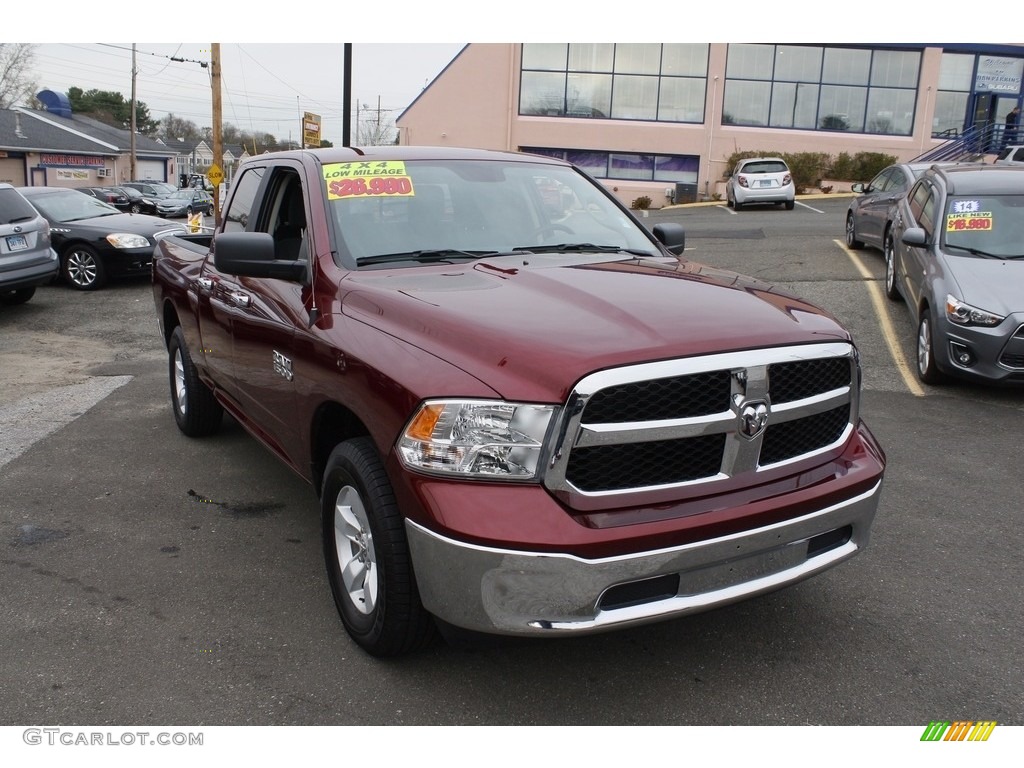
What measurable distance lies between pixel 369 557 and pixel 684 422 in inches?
48.1

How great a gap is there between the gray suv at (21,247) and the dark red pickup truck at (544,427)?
899 cm

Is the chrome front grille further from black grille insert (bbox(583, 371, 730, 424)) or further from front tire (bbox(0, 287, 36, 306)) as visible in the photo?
front tire (bbox(0, 287, 36, 306))

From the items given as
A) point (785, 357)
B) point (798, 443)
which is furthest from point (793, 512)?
point (785, 357)

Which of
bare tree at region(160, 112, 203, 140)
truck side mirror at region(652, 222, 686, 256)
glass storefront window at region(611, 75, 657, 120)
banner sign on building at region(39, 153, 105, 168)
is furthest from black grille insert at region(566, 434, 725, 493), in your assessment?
bare tree at region(160, 112, 203, 140)

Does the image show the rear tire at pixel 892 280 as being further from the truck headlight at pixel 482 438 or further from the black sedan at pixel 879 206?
the truck headlight at pixel 482 438

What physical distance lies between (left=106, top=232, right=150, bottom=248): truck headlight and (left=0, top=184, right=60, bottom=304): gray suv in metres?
1.74

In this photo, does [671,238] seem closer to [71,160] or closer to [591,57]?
[591,57]

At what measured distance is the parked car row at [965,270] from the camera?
276 inches

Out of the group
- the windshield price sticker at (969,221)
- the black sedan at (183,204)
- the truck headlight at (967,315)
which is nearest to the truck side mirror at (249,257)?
the truck headlight at (967,315)

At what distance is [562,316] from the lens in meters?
3.08

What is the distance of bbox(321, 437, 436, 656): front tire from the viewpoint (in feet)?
9.81

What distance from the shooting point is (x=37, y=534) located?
4.57 meters

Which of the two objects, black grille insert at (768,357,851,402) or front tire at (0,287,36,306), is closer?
Answer: black grille insert at (768,357,851,402)
